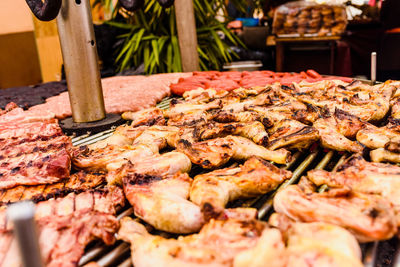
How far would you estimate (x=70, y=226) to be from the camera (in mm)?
1408

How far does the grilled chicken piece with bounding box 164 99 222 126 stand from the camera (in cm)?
263

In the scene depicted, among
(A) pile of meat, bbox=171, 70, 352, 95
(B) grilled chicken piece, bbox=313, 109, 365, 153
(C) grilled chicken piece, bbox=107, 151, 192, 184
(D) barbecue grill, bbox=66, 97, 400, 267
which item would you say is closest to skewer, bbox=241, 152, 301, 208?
(D) barbecue grill, bbox=66, 97, 400, 267

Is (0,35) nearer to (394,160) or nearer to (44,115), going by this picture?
(44,115)

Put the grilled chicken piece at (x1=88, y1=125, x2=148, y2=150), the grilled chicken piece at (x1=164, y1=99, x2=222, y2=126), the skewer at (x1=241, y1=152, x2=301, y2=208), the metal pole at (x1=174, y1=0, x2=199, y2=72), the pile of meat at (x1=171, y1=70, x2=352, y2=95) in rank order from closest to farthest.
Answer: the skewer at (x1=241, y1=152, x2=301, y2=208), the grilled chicken piece at (x1=88, y1=125, x2=148, y2=150), the grilled chicken piece at (x1=164, y1=99, x2=222, y2=126), the pile of meat at (x1=171, y1=70, x2=352, y2=95), the metal pole at (x1=174, y1=0, x2=199, y2=72)

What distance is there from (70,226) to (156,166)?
0.55m

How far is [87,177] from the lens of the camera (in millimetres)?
1903

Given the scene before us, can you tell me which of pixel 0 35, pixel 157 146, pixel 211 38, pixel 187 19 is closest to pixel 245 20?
pixel 211 38

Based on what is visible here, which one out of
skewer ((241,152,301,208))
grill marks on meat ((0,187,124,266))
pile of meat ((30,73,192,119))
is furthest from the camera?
pile of meat ((30,73,192,119))

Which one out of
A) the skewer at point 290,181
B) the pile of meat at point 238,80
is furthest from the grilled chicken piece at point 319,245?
the pile of meat at point 238,80

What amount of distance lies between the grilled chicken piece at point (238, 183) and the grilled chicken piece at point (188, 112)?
0.87 metres

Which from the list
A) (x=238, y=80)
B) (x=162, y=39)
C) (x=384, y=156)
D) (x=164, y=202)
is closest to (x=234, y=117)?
(x=384, y=156)

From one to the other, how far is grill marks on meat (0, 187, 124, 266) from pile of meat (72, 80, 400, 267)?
9cm

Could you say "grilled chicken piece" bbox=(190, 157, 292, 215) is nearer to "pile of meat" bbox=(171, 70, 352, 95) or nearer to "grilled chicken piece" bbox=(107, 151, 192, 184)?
"grilled chicken piece" bbox=(107, 151, 192, 184)

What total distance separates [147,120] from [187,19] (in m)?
4.28
